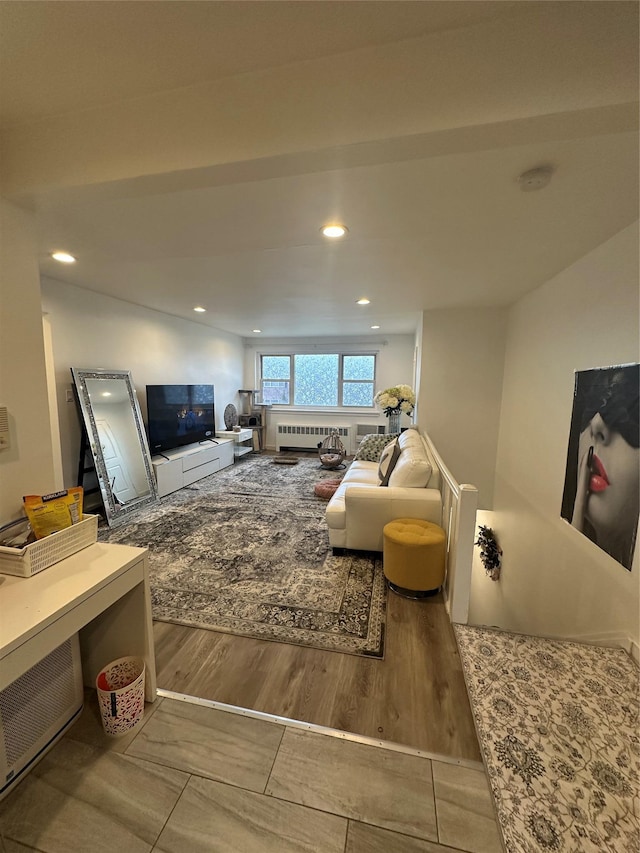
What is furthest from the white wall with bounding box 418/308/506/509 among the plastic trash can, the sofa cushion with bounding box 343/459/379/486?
the plastic trash can

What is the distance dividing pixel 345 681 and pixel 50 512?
5.06ft

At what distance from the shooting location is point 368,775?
1.26 metres

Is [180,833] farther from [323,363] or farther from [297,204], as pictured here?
[323,363]

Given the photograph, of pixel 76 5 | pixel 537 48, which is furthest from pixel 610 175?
pixel 76 5

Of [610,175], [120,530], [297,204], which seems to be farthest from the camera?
[120,530]

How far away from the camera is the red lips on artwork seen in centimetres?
188

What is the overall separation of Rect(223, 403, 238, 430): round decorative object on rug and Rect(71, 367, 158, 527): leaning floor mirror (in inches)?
92.2

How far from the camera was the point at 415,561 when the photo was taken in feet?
7.27

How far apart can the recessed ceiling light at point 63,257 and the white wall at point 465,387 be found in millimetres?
3680

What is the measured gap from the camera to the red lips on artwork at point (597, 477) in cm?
188

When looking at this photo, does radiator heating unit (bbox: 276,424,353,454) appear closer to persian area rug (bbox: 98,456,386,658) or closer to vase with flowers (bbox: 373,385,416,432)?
vase with flowers (bbox: 373,385,416,432)

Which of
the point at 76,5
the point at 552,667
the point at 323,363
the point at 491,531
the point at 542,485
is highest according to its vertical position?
the point at 76,5

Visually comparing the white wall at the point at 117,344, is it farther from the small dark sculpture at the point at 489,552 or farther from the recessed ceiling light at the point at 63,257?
the small dark sculpture at the point at 489,552

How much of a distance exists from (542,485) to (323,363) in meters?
5.01
